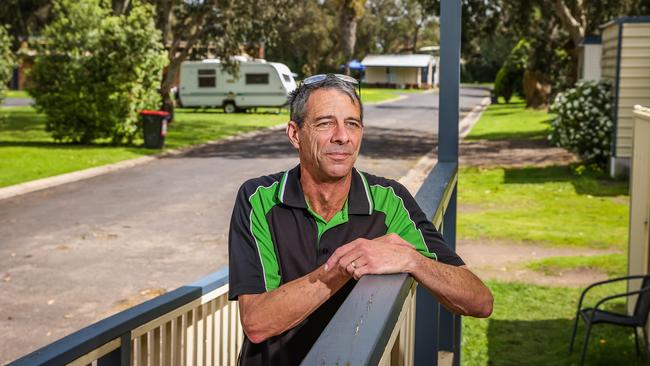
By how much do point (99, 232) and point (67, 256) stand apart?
5.26 feet

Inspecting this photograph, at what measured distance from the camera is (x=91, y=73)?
971 inches

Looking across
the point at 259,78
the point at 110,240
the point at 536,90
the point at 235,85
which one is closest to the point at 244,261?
the point at 110,240

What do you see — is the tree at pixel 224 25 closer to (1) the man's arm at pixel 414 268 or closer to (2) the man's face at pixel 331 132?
(2) the man's face at pixel 331 132

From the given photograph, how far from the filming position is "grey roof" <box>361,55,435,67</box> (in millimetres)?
88938

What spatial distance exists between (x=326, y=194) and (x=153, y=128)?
22.0 meters

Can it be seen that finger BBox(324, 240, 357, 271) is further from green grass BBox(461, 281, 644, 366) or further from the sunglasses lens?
green grass BBox(461, 281, 644, 366)

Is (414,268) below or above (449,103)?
below

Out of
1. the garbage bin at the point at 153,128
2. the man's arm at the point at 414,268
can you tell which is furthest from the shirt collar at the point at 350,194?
the garbage bin at the point at 153,128

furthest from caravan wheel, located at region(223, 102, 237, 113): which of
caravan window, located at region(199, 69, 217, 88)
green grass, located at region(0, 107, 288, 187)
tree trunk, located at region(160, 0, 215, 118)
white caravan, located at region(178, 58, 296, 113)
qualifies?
tree trunk, located at region(160, 0, 215, 118)

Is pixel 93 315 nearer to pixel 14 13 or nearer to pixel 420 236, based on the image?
pixel 420 236

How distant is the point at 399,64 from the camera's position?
3536 inches

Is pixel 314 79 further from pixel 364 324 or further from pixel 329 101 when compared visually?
pixel 364 324

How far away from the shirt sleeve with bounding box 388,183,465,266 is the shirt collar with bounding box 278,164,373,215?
0.12m

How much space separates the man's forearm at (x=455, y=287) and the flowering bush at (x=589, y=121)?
1652 cm
